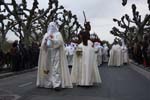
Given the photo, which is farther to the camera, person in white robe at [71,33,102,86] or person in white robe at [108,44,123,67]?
person in white robe at [108,44,123,67]

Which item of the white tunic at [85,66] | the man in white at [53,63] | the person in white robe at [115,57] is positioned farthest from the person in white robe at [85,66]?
the person in white robe at [115,57]

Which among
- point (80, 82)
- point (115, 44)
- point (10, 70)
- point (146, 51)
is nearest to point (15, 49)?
point (10, 70)

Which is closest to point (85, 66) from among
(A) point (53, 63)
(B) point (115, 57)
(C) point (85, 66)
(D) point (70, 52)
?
(C) point (85, 66)

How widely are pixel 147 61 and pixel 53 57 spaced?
46.0ft

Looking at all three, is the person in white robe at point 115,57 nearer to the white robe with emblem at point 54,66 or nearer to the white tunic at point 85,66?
the white tunic at point 85,66

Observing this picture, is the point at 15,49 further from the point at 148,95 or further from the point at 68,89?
the point at 148,95

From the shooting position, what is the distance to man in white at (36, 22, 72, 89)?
623 inches

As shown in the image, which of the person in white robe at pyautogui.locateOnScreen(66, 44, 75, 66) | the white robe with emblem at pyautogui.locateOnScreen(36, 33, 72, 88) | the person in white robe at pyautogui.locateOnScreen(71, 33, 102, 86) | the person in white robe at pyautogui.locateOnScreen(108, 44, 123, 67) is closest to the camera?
the white robe with emblem at pyautogui.locateOnScreen(36, 33, 72, 88)

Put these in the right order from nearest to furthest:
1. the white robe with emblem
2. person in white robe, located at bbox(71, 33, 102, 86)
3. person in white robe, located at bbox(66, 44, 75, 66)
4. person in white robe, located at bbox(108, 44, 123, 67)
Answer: the white robe with emblem < person in white robe, located at bbox(71, 33, 102, 86) < person in white robe, located at bbox(66, 44, 75, 66) < person in white robe, located at bbox(108, 44, 123, 67)

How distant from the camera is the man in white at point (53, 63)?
15.8m

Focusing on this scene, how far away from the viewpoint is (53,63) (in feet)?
52.3

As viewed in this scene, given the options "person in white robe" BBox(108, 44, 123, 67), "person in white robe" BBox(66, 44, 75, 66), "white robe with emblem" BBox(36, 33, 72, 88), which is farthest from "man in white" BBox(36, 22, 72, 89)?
"person in white robe" BBox(108, 44, 123, 67)

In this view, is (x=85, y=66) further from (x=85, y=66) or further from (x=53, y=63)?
(x=53, y=63)

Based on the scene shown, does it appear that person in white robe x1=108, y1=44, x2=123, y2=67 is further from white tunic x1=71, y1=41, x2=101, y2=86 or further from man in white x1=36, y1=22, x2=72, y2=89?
man in white x1=36, y1=22, x2=72, y2=89
